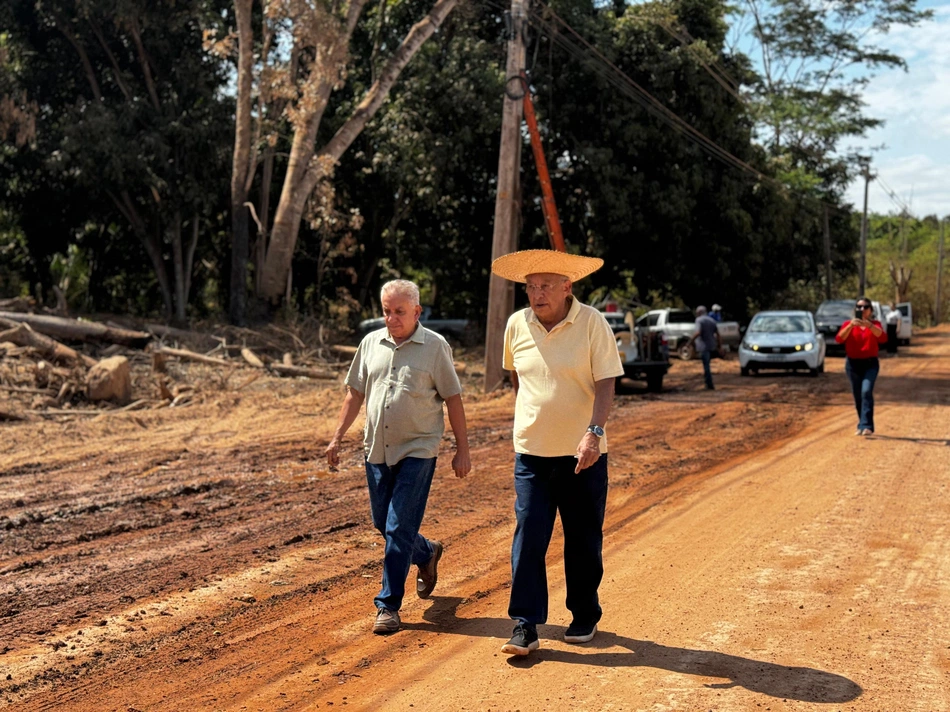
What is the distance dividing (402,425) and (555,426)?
94 cm

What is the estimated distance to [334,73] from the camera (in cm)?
2423

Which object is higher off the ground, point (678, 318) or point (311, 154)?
point (311, 154)

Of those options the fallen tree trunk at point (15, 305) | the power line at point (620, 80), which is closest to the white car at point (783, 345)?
the power line at point (620, 80)

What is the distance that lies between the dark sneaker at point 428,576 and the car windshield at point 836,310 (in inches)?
1215

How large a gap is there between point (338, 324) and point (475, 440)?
1549 cm

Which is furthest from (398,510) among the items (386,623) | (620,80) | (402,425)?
(620,80)

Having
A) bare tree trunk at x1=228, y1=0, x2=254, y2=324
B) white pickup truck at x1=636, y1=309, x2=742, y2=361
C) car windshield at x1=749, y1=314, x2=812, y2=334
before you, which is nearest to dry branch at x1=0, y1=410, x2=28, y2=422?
bare tree trunk at x1=228, y1=0, x2=254, y2=324

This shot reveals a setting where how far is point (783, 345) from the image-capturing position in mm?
25016

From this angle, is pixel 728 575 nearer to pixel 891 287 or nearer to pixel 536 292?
pixel 536 292

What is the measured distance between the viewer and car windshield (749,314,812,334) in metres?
25.8

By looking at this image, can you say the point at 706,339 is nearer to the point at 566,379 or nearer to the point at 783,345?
the point at 783,345

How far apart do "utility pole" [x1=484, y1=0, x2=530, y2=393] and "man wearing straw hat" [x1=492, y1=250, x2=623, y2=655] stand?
45.0 feet

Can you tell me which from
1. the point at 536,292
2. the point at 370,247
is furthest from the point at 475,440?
the point at 370,247

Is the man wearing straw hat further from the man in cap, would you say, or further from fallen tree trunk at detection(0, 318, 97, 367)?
fallen tree trunk at detection(0, 318, 97, 367)
